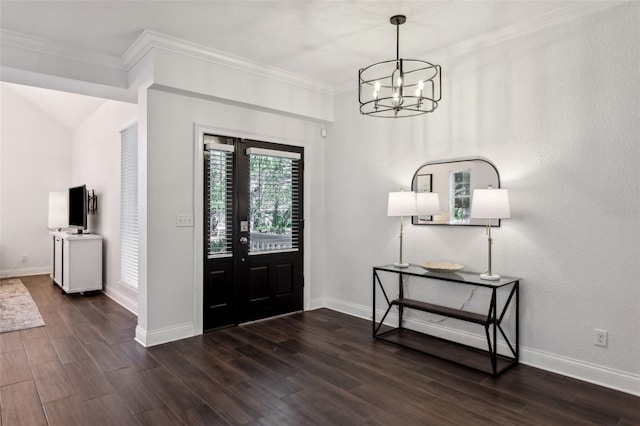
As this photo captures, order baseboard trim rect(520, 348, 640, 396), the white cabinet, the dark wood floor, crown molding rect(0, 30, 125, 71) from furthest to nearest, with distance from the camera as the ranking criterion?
the white cabinet
crown molding rect(0, 30, 125, 71)
baseboard trim rect(520, 348, 640, 396)
the dark wood floor

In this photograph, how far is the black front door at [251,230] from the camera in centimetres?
406

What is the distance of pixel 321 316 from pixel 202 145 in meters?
2.36

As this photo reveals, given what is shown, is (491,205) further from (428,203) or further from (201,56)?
(201,56)

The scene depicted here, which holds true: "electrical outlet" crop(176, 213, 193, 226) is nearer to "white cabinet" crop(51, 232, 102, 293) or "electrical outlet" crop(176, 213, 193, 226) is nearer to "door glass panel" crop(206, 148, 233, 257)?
"door glass panel" crop(206, 148, 233, 257)

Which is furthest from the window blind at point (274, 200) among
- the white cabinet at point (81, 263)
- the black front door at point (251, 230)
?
the white cabinet at point (81, 263)

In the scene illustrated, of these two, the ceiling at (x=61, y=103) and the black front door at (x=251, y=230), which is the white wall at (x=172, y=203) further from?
the ceiling at (x=61, y=103)

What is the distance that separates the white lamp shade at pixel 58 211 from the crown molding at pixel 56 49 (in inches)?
162

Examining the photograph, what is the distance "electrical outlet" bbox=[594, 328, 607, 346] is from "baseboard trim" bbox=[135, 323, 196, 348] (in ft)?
11.3

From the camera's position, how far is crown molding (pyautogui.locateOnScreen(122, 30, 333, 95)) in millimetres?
3445

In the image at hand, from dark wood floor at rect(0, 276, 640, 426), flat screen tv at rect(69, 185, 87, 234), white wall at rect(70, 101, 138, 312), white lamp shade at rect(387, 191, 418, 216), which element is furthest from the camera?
flat screen tv at rect(69, 185, 87, 234)

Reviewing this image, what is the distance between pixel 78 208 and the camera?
6.29 metres

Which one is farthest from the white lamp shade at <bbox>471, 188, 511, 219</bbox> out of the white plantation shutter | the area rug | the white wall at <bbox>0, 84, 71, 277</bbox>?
the white wall at <bbox>0, 84, 71, 277</bbox>

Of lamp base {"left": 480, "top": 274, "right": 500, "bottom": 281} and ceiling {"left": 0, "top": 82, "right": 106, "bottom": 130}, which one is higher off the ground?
ceiling {"left": 0, "top": 82, "right": 106, "bottom": 130}

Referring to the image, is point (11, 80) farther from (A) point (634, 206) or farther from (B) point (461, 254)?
(A) point (634, 206)
